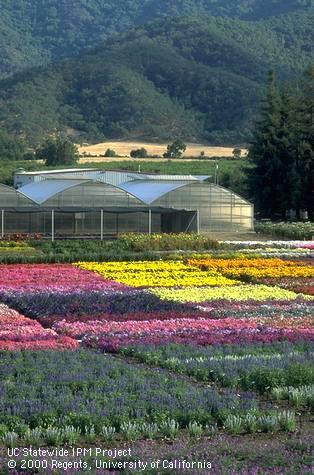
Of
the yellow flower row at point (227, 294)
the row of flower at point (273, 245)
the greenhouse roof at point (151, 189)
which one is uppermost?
the greenhouse roof at point (151, 189)

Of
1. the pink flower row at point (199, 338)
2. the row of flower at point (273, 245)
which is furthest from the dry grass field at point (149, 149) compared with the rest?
the pink flower row at point (199, 338)

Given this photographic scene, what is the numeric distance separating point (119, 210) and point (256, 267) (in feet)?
65.2

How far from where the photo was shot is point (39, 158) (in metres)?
128

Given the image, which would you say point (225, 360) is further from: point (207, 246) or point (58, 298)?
point (207, 246)

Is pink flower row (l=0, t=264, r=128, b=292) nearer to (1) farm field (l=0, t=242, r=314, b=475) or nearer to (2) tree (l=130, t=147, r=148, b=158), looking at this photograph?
(1) farm field (l=0, t=242, r=314, b=475)

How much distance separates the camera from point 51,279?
3262cm

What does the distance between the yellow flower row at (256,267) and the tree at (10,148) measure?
295 ft


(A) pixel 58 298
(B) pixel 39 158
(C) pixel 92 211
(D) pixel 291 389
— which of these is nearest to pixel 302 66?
(B) pixel 39 158

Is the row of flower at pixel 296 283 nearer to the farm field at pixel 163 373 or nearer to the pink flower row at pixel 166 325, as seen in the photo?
the farm field at pixel 163 373

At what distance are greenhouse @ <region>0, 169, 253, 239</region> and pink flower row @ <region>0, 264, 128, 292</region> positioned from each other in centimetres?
1707

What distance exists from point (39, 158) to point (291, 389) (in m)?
115

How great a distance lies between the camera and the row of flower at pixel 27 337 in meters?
18.7

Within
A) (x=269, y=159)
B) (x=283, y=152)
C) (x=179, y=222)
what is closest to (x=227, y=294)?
(x=179, y=222)

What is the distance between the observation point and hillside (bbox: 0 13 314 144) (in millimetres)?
149625
